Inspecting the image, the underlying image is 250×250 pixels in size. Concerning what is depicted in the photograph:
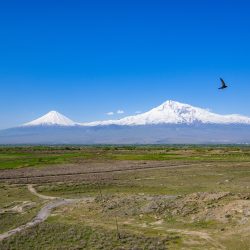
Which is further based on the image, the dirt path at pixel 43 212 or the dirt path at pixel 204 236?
the dirt path at pixel 43 212

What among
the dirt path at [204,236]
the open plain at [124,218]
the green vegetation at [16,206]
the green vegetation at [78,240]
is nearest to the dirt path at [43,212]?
the open plain at [124,218]

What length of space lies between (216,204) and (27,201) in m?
23.6

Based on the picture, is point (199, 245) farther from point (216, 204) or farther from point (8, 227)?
point (8, 227)

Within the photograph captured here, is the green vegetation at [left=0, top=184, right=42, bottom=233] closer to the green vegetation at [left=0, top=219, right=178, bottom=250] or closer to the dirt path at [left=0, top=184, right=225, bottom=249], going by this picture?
the dirt path at [left=0, top=184, right=225, bottom=249]

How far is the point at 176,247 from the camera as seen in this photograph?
102 feet

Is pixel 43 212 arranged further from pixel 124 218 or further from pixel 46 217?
pixel 124 218

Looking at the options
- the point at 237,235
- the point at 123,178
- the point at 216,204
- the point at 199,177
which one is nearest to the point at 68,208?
the point at 216,204

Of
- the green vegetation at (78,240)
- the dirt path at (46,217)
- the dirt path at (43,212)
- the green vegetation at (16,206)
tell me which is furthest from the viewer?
the green vegetation at (16,206)

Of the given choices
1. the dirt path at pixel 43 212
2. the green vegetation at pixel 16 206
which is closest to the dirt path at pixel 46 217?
the dirt path at pixel 43 212

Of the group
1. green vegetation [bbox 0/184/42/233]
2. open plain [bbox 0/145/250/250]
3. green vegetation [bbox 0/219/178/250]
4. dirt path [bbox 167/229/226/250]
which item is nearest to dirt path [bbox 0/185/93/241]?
open plain [bbox 0/145/250/250]

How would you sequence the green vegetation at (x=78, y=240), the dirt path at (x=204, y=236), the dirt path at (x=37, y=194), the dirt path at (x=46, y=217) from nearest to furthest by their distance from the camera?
1. the dirt path at (x=204, y=236)
2. the green vegetation at (x=78, y=240)
3. the dirt path at (x=46, y=217)
4. the dirt path at (x=37, y=194)

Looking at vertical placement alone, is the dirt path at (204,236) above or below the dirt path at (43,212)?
below

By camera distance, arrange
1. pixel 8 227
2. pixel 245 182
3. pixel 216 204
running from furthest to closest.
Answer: pixel 245 182
pixel 216 204
pixel 8 227

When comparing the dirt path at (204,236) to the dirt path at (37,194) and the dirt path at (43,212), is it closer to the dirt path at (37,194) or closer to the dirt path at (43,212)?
the dirt path at (43,212)
